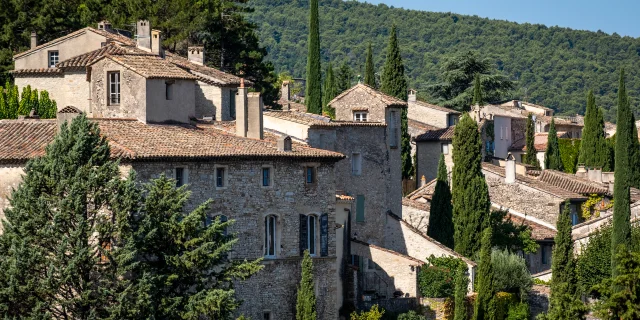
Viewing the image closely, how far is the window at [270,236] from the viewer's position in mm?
51906

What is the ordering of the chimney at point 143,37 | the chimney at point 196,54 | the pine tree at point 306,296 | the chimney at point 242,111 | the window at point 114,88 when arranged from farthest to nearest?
the chimney at point 196,54, the chimney at point 143,37, the window at point 114,88, the chimney at point 242,111, the pine tree at point 306,296

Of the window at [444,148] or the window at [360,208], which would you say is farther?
the window at [444,148]

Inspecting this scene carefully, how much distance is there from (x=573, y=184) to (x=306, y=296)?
3197 centimetres

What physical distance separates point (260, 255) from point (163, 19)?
27.7 m

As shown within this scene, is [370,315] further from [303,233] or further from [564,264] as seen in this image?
[564,264]

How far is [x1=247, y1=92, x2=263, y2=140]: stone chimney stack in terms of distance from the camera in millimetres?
54000

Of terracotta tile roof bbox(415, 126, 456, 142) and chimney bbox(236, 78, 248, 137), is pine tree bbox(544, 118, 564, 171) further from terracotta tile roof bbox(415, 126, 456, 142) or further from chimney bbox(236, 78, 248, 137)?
chimney bbox(236, 78, 248, 137)

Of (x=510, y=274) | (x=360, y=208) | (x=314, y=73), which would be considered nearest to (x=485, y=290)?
(x=510, y=274)

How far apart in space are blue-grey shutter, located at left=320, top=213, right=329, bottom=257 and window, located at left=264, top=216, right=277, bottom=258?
6.94 ft

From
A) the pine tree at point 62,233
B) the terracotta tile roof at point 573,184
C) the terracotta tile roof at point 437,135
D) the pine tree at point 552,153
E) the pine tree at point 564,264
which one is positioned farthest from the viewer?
the pine tree at point 552,153

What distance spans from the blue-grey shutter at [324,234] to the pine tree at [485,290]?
900 centimetres

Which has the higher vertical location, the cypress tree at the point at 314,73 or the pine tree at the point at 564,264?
the cypress tree at the point at 314,73

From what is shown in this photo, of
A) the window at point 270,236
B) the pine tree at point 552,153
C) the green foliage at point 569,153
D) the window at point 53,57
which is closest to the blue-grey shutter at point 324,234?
the window at point 270,236

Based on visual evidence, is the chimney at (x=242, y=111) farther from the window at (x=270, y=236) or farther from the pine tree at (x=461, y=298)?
the pine tree at (x=461, y=298)
